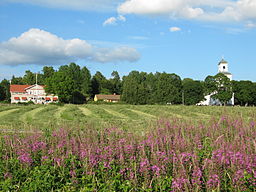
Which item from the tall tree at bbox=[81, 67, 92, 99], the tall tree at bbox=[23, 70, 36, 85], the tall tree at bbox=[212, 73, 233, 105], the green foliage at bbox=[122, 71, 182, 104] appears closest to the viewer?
the tall tree at bbox=[212, 73, 233, 105]

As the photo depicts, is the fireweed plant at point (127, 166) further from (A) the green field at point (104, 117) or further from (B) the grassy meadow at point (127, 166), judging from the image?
(A) the green field at point (104, 117)

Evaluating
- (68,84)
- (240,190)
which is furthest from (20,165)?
(68,84)

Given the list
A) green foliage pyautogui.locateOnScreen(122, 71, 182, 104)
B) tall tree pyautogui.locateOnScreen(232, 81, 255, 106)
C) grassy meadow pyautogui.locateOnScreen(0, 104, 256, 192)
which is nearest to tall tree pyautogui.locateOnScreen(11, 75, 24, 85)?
green foliage pyautogui.locateOnScreen(122, 71, 182, 104)

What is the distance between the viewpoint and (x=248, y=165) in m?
5.11

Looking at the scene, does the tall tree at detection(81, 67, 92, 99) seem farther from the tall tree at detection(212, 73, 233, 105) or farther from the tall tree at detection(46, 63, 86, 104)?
the tall tree at detection(212, 73, 233, 105)

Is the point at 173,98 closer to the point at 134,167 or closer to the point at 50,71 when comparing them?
the point at 50,71

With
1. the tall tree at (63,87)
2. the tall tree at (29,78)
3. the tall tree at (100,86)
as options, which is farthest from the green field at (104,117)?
the tall tree at (29,78)

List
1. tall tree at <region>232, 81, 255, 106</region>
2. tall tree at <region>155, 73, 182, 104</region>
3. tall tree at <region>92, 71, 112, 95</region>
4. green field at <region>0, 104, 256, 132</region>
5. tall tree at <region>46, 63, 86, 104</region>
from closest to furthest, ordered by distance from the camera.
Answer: green field at <region>0, 104, 256, 132</region> → tall tree at <region>46, 63, 86, 104</region> → tall tree at <region>155, 73, 182, 104</region> → tall tree at <region>232, 81, 255, 106</region> → tall tree at <region>92, 71, 112, 95</region>

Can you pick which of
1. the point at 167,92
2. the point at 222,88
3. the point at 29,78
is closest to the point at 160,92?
the point at 167,92

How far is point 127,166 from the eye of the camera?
5.82m

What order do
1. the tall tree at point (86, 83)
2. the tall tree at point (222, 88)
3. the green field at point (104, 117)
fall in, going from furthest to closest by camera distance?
1. the tall tree at point (86, 83)
2. the tall tree at point (222, 88)
3. the green field at point (104, 117)

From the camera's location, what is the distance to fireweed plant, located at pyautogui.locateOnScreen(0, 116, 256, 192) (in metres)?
5.01

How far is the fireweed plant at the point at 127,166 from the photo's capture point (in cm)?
501

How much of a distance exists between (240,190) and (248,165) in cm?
54
